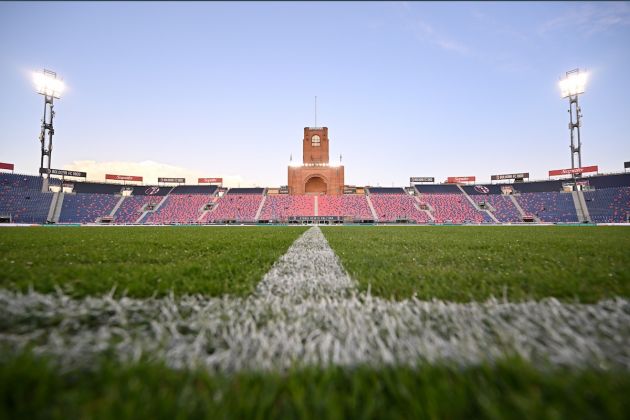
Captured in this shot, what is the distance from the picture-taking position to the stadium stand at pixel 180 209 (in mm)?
41338

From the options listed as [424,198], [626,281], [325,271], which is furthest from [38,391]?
[424,198]

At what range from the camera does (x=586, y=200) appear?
3916cm

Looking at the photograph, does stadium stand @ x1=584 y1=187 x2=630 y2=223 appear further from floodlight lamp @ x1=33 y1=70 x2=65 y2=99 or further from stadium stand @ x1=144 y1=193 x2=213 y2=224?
floodlight lamp @ x1=33 y1=70 x2=65 y2=99

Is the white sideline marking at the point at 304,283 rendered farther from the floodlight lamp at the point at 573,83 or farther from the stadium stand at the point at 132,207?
the floodlight lamp at the point at 573,83

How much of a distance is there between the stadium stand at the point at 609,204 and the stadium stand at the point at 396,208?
22.1 m

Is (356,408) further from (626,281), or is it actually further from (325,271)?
(626,281)

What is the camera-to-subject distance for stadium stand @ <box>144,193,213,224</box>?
41.3 m

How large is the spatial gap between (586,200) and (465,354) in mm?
55011

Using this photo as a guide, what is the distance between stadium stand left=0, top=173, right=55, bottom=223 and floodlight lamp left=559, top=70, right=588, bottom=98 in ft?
245

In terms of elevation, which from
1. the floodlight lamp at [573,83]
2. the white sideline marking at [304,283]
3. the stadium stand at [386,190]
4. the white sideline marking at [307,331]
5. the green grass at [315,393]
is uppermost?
the floodlight lamp at [573,83]

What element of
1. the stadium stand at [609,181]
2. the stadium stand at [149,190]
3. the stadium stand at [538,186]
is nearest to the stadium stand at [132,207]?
the stadium stand at [149,190]

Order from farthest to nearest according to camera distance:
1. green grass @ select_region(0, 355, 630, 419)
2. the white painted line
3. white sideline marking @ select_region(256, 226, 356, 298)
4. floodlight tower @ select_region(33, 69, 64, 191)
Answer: floodlight tower @ select_region(33, 69, 64, 191) → white sideline marking @ select_region(256, 226, 356, 298) → the white painted line → green grass @ select_region(0, 355, 630, 419)

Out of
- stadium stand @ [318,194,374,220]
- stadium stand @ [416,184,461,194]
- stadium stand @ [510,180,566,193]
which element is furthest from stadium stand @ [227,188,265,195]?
stadium stand @ [510,180,566,193]

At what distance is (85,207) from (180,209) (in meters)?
13.3
